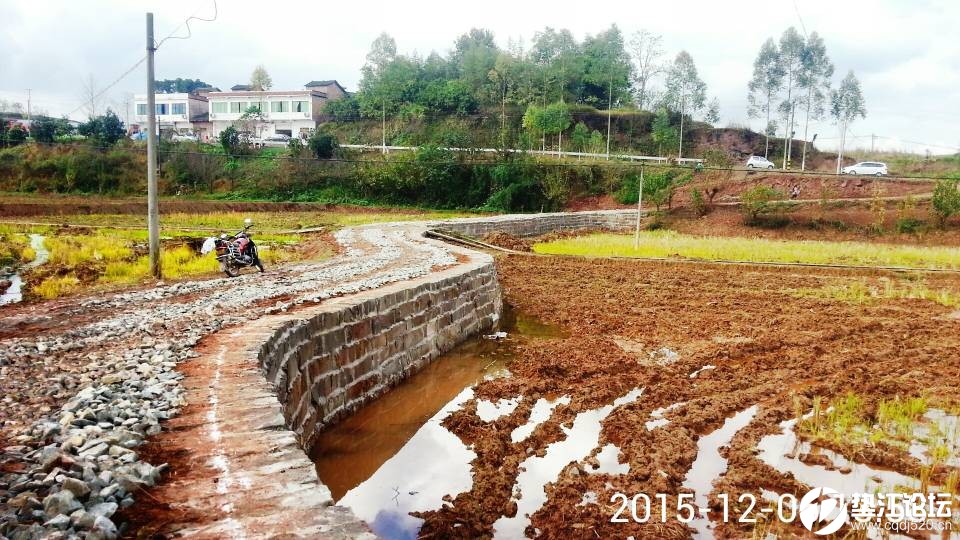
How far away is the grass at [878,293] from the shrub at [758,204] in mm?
14627

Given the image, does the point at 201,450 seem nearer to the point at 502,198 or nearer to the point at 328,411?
the point at 328,411

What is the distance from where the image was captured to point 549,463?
6.66 metres

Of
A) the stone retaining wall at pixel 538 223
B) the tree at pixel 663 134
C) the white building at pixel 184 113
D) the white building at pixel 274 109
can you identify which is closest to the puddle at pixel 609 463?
the stone retaining wall at pixel 538 223

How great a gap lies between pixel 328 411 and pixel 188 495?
441cm

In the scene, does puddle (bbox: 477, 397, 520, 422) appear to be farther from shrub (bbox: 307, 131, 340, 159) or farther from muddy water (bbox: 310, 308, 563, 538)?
shrub (bbox: 307, 131, 340, 159)

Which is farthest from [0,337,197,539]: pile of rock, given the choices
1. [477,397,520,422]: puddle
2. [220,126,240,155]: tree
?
[220,126,240,155]: tree

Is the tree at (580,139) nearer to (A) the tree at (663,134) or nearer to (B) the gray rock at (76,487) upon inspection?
(A) the tree at (663,134)

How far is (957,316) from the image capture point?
45.1ft

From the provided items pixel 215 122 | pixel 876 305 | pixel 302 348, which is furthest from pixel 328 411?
pixel 215 122

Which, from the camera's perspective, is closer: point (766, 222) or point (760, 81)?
point (766, 222)

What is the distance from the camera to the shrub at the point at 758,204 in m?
31.9

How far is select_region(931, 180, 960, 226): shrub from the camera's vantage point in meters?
27.6

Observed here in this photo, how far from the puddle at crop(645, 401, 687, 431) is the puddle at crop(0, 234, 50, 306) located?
1022 centimetres

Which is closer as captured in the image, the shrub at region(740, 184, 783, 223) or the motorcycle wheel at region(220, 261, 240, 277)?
the motorcycle wheel at region(220, 261, 240, 277)
